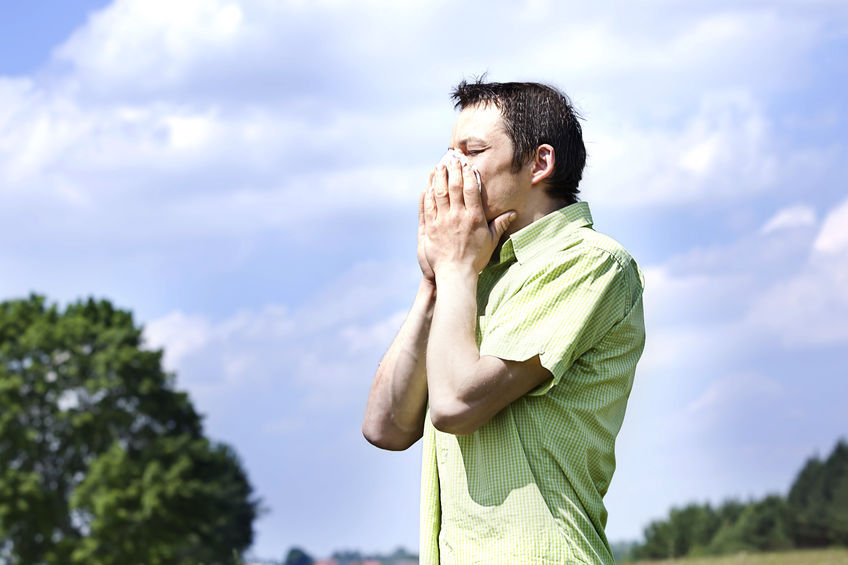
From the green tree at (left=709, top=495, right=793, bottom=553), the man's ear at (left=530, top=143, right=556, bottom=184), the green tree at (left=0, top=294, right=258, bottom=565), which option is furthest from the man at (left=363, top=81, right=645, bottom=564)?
the green tree at (left=709, top=495, right=793, bottom=553)

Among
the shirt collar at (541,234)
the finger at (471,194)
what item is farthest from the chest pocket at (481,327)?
the finger at (471,194)

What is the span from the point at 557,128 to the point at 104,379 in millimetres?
39636

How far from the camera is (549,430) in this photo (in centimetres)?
286

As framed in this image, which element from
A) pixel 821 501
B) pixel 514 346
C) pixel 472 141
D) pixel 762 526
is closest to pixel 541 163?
pixel 472 141

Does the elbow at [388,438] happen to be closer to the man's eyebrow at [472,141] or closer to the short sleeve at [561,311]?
the short sleeve at [561,311]

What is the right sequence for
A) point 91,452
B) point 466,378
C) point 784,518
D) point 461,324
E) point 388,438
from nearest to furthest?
point 466,378 < point 461,324 < point 388,438 < point 91,452 < point 784,518

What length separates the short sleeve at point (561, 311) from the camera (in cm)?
279

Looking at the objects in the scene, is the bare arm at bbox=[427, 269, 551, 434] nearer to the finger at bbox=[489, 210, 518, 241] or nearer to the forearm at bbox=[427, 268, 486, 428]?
the forearm at bbox=[427, 268, 486, 428]

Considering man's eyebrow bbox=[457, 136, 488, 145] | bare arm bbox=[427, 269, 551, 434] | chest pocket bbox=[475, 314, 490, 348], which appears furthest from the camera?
man's eyebrow bbox=[457, 136, 488, 145]

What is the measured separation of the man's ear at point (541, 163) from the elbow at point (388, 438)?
0.95m

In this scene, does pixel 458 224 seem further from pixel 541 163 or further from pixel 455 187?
pixel 541 163

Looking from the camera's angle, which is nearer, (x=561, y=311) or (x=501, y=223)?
(x=561, y=311)

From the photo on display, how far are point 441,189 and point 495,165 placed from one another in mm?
185

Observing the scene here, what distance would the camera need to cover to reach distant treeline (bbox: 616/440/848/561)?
4572cm
